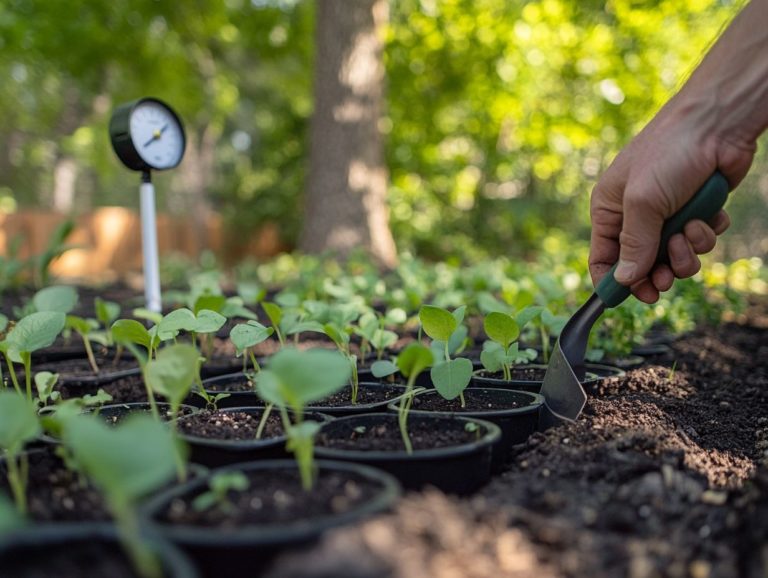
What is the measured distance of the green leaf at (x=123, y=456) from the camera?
0.71 meters

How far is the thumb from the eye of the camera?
135cm

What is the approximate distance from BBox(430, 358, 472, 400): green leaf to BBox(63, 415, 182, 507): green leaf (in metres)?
0.70

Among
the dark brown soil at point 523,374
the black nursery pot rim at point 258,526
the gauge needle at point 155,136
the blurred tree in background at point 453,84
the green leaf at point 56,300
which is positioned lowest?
the dark brown soil at point 523,374

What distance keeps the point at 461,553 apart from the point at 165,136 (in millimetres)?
2218

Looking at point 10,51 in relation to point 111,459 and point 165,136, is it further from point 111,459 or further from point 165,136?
point 111,459

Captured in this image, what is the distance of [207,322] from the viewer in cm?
151

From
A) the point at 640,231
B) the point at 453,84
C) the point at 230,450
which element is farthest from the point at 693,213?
the point at 453,84

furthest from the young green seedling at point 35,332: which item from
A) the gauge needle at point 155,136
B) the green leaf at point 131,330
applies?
the gauge needle at point 155,136

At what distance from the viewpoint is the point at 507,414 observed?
1374 millimetres

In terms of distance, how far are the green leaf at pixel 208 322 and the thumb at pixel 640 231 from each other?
2.82ft

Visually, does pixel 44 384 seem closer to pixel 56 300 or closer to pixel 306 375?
pixel 56 300

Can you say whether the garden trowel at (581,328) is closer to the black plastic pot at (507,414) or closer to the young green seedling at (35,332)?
the black plastic pot at (507,414)

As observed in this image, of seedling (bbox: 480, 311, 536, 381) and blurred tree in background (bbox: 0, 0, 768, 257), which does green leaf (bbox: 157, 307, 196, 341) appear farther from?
blurred tree in background (bbox: 0, 0, 768, 257)

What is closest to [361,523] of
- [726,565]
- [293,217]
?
[726,565]
